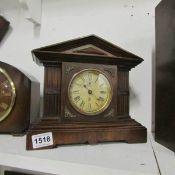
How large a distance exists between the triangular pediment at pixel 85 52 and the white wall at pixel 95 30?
17 centimetres

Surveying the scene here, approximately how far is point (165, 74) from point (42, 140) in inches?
13.9

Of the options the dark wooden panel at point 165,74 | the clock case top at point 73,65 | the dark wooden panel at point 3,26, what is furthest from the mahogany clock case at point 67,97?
the dark wooden panel at point 3,26

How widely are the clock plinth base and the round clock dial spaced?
0.13 metres

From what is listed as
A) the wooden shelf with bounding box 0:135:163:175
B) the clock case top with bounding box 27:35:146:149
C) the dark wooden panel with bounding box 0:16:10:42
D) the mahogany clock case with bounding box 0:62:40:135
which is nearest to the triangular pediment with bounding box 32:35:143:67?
the clock case top with bounding box 27:35:146:149

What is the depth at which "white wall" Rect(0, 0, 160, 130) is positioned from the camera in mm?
789

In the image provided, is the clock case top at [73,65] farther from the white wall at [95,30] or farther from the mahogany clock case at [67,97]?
the white wall at [95,30]

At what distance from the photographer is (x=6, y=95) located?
0.68m

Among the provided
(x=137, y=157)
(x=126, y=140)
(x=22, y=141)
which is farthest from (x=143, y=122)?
(x=22, y=141)

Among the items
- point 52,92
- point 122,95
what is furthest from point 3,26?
point 122,95

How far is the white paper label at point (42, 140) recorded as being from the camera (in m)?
0.56

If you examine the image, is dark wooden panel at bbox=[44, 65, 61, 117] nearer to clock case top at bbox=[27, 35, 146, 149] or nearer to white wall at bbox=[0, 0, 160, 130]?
clock case top at bbox=[27, 35, 146, 149]

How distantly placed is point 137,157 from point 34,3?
2.07 feet

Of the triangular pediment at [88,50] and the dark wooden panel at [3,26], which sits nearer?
the triangular pediment at [88,50]

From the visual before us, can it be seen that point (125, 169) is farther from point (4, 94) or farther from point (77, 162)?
point (4, 94)
